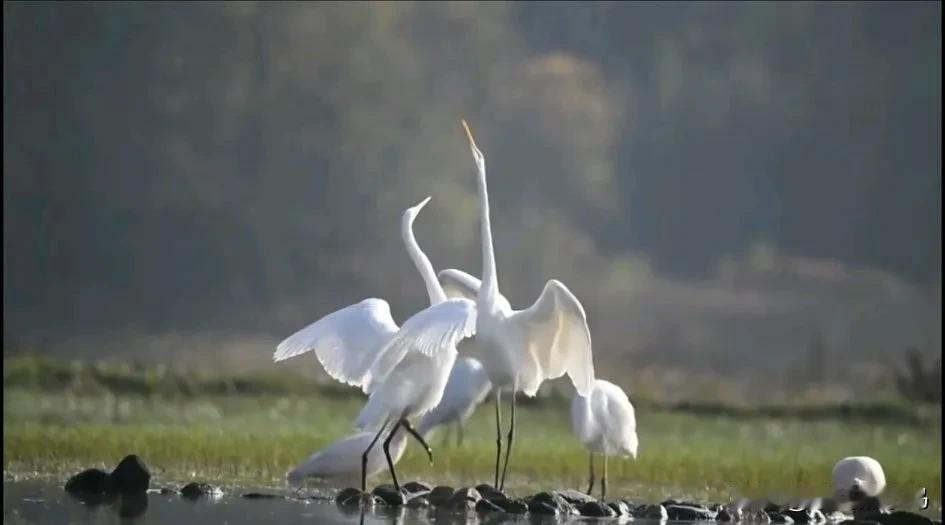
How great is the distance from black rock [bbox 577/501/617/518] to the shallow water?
3.8 inches

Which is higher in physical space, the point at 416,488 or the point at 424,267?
the point at 424,267

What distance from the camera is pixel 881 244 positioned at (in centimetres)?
1259

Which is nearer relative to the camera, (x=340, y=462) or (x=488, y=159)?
(x=340, y=462)

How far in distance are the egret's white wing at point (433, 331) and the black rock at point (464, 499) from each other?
62cm

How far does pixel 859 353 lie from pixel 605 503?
217 inches

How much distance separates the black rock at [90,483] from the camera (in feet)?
24.5

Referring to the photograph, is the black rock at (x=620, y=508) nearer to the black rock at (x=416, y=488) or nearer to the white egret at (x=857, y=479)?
the black rock at (x=416, y=488)

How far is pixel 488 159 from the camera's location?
41.6ft

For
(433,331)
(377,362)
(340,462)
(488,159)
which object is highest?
(488,159)

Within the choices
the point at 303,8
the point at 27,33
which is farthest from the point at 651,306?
the point at 27,33

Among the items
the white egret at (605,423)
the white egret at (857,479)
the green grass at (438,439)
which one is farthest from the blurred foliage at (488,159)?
the white egret at (857,479)

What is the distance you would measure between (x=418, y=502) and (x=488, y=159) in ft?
18.4

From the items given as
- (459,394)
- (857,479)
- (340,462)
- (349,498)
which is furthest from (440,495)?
(857,479)

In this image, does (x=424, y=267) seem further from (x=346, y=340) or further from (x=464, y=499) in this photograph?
(x=464, y=499)
